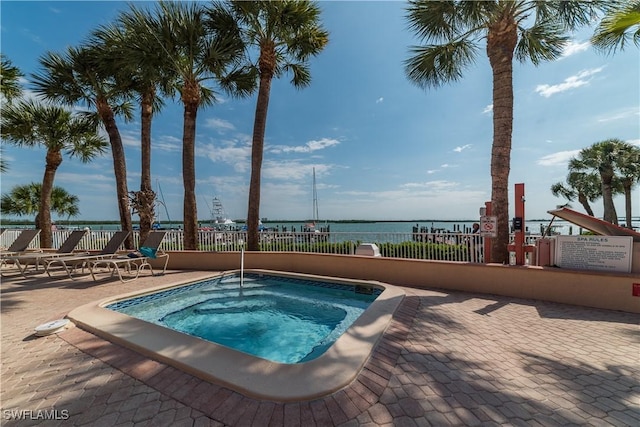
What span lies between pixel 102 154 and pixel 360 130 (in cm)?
1417

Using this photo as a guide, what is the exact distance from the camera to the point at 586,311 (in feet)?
14.2

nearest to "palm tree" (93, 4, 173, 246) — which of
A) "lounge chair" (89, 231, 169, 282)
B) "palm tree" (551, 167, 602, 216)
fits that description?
"lounge chair" (89, 231, 169, 282)

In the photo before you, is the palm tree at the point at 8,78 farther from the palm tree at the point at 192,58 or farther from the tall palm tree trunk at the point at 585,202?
the tall palm tree trunk at the point at 585,202

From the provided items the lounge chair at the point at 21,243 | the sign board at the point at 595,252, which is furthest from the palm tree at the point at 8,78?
the sign board at the point at 595,252

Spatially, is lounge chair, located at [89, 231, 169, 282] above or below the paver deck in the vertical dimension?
above

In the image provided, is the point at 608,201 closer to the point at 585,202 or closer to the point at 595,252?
the point at 585,202

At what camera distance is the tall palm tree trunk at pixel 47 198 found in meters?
10.7

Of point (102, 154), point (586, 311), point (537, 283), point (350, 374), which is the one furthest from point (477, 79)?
point (102, 154)

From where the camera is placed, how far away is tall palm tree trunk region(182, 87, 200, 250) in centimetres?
888

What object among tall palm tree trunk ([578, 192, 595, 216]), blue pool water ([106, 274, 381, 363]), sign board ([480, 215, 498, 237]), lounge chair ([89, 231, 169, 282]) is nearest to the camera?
blue pool water ([106, 274, 381, 363])

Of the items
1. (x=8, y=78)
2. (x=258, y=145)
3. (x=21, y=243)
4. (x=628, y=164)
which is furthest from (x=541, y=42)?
(x=628, y=164)

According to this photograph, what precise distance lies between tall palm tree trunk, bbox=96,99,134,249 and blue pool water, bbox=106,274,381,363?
228 inches

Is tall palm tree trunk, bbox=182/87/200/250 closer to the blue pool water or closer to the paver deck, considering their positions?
the blue pool water

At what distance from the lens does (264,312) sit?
520 centimetres
